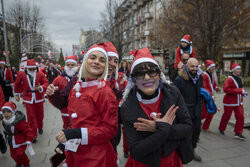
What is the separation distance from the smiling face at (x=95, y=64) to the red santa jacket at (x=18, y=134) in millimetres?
2299

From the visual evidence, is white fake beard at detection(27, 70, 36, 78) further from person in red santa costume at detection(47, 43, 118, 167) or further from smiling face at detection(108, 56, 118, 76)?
person in red santa costume at detection(47, 43, 118, 167)

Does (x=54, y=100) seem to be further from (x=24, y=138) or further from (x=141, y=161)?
(x=24, y=138)

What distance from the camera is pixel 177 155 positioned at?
1825mm

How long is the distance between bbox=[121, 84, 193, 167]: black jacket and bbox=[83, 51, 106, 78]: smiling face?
1.62 ft

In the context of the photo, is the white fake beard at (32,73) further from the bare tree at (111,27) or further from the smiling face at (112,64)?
the bare tree at (111,27)

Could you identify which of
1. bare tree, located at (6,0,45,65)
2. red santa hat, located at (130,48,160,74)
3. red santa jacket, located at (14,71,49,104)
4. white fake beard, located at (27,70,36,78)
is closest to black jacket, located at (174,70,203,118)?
red santa hat, located at (130,48,160,74)

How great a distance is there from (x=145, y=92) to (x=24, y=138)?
119 inches

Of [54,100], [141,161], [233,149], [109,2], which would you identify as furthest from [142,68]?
[109,2]

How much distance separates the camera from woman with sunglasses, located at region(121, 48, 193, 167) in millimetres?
1579

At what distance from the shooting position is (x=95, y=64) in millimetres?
2012

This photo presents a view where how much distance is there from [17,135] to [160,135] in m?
3.13

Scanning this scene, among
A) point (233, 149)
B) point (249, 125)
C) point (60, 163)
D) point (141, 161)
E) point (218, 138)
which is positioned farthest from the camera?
point (249, 125)

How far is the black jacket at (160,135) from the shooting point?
1549 mm

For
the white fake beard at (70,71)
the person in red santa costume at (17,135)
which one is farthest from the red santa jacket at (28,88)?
the person in red santa costume at (17,135)
